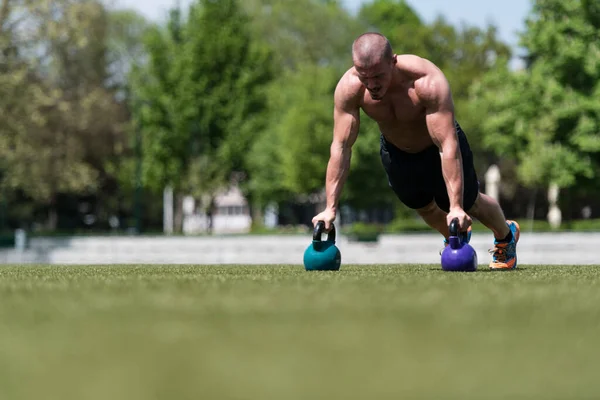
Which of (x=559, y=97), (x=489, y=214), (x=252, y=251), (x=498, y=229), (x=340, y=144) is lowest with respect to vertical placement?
(x=252, y=251)

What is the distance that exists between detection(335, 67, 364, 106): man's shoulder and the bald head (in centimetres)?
47

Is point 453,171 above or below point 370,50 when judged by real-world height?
below

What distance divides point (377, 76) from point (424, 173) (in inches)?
44.8

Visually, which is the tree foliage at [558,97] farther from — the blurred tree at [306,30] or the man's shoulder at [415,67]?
the man's shoulder at [415,67]

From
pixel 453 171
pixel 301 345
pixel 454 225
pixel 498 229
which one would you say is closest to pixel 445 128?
Result: pixel 453 171

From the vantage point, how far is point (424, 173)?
7.60 metres

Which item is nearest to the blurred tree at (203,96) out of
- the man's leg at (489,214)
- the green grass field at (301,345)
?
the man's leg at (489,214)

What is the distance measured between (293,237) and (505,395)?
29.4 meters

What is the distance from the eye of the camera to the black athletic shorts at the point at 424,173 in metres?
7.58

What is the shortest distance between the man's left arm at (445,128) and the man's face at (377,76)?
0.29m

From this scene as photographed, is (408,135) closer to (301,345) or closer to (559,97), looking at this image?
(301,345)

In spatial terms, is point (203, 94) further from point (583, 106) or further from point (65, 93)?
point (583, 106)

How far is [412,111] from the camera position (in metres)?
7.16

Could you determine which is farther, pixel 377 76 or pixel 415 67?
pixel 415 67
